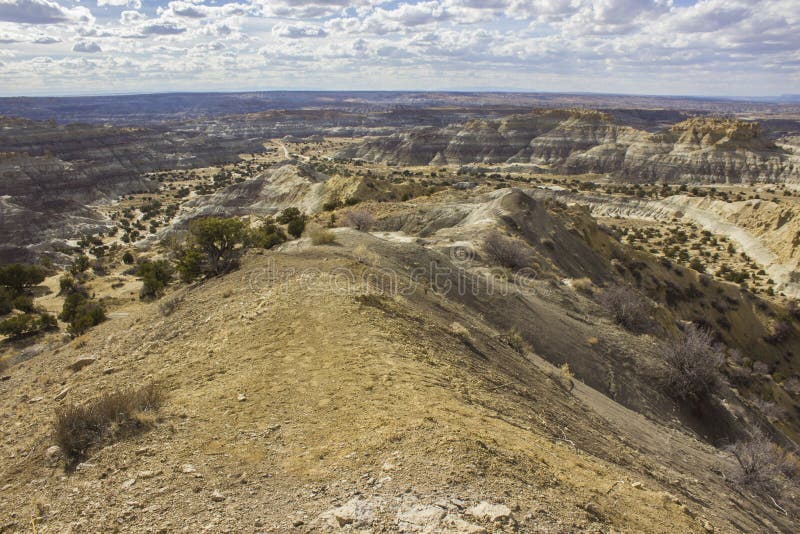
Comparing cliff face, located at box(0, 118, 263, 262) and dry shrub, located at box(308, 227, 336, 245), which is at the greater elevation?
dry shrub, located at box(308, 227, 336, 245)

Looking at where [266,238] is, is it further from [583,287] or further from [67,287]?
[67,287]

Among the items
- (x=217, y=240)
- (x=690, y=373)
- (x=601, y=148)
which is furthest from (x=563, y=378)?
(x=601, y=148)

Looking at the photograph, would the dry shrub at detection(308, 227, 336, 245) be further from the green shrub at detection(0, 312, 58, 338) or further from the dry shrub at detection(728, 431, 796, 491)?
the green shrub at detection(0, 312, 58, 338)

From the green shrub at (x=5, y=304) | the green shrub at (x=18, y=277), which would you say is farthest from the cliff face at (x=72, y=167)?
the green shrub at (x=5, y=304)

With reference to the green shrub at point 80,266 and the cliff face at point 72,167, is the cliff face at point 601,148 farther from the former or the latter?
the green shrub at point 80,266

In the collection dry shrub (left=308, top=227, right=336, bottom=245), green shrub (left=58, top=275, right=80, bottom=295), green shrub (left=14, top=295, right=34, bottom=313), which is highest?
dry shrub (left=308, top=227, right=336, bottom=245)

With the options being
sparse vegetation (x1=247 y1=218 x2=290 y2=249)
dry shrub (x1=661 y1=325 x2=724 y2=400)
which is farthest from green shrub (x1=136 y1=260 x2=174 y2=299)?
dry shrub (x1=661 y1=325 x2=724 y2=400)
